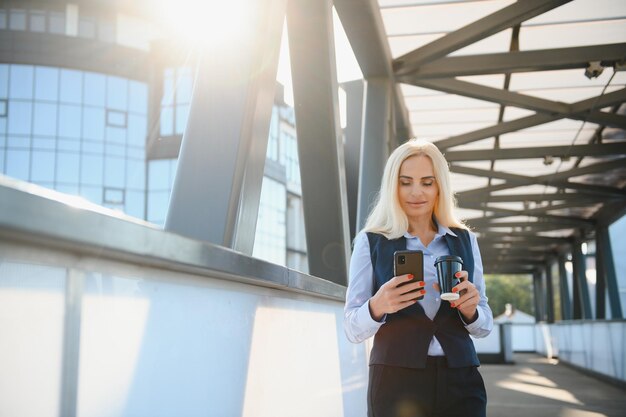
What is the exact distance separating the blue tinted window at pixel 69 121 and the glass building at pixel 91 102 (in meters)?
0.06

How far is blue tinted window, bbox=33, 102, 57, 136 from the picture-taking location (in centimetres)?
3859

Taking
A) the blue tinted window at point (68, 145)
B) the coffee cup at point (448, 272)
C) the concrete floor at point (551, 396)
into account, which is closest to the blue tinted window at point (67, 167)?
Answer: the blue tinted window at point (68, 145)

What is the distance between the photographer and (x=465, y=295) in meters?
2.12

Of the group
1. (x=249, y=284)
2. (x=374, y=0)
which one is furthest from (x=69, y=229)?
(x=374, y=0)

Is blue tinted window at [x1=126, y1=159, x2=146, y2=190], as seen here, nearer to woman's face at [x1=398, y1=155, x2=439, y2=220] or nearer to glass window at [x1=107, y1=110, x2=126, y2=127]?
glass window at [x1=107, y1=110, x2=126, y2=127]

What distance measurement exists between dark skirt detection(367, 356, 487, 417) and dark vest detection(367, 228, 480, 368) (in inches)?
1.2

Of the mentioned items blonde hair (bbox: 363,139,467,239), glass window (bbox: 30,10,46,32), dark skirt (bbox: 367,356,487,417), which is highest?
glass window (bbox: 30,10,46,32)

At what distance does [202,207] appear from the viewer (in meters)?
2.59

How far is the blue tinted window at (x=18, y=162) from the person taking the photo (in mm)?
38438

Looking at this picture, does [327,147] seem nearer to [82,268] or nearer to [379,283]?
[379,283]

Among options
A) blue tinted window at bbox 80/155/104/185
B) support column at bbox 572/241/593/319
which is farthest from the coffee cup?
blue tinted window at bbox 80/155/104/185

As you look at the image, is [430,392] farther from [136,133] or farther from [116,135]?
[136,133]

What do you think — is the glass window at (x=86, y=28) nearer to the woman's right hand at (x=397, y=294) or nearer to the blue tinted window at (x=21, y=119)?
the blue tinted window at (x=21, y=119)

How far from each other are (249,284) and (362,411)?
327 cm
